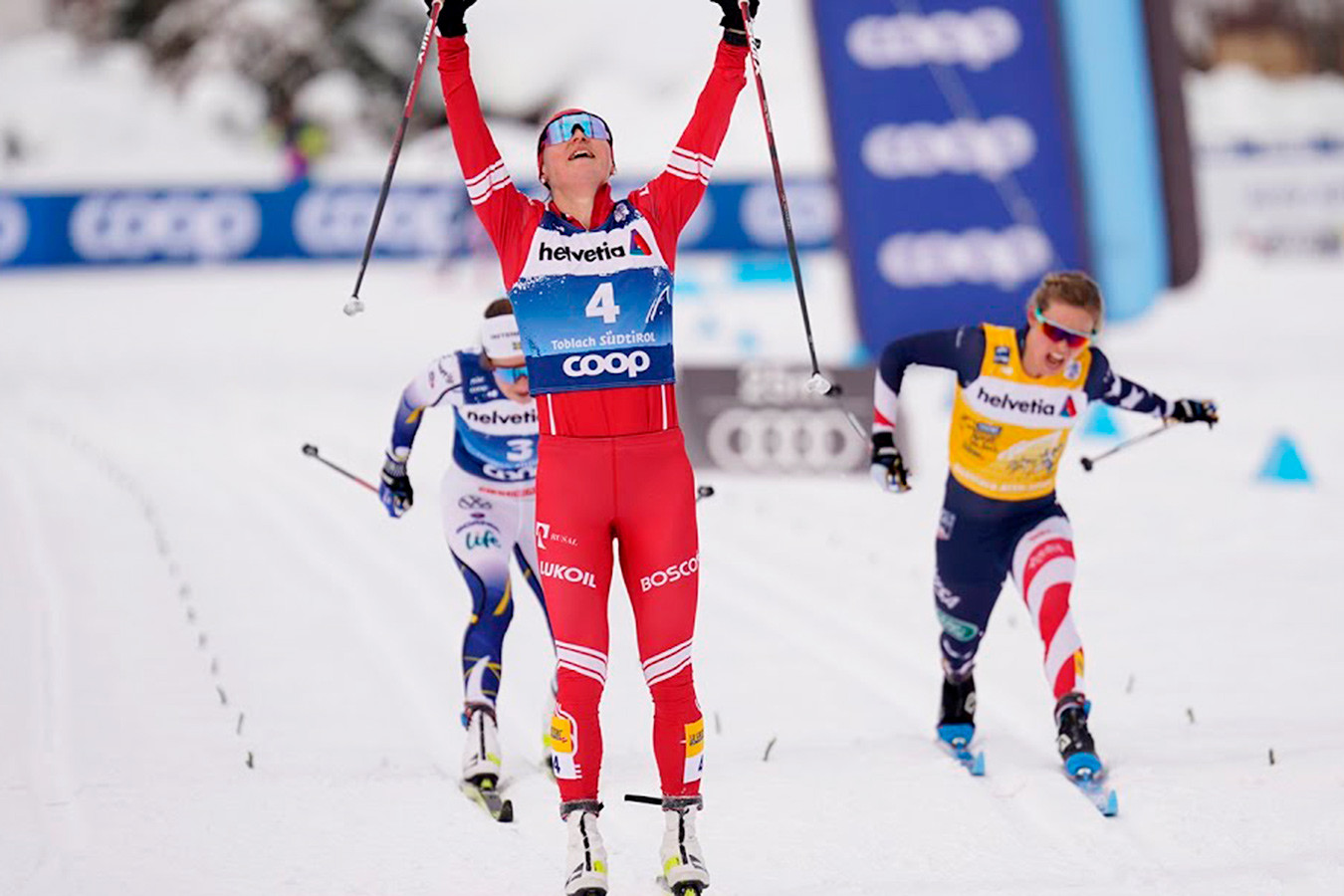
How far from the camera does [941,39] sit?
15.9 meters

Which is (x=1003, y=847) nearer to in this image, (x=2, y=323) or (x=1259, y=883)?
(x=1259, y=883)

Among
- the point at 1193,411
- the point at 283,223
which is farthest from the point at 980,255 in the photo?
the point at 283,223

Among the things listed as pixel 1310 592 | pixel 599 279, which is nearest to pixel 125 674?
pixel 599 279

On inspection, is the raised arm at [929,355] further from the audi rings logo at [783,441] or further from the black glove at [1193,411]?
the audi rings logo at [783,441]

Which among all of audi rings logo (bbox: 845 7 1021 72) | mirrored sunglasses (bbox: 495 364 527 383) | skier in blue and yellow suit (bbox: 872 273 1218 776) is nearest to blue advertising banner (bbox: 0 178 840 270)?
audi rings logo (bbox: 845 7 1021 72)

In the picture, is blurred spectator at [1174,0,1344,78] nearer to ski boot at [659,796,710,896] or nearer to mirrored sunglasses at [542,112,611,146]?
mirrored sunglasses at [542,112,611,146]

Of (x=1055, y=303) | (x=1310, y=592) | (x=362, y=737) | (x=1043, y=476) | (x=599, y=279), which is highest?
(x=599, y=279)

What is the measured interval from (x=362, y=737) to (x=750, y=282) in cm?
2018

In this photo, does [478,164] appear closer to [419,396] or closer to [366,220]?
[419,396]

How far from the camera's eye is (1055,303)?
593 centimetres

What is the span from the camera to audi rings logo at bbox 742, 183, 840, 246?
28.9 m

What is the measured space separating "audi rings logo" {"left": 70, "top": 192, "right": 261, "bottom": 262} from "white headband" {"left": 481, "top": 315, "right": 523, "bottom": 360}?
24.5 metres

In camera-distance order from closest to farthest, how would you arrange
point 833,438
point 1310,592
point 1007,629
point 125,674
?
point 125,674 → point 1007,629 → point 1310,592 → point 833,438

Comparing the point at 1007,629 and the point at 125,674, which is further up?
the point at 125,674
